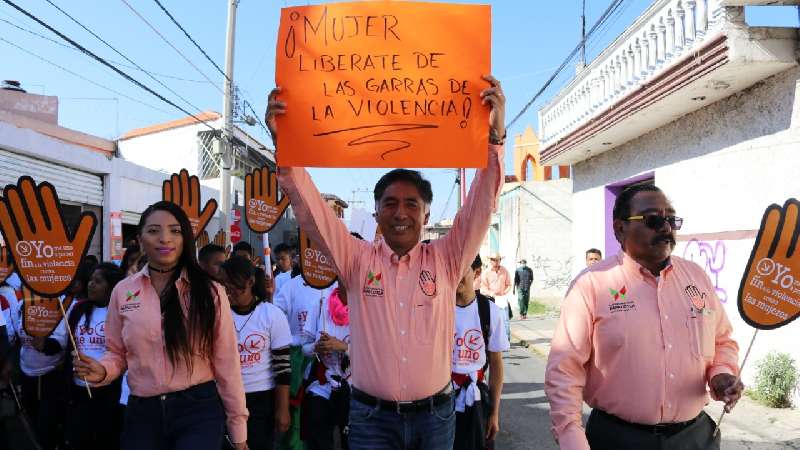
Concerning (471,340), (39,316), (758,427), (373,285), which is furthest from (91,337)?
(758,427)

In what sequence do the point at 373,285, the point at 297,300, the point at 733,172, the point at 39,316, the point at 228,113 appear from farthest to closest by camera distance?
1. the point at 228,113
2. the point at 733,172
3. the point at 297,300
4. the point at 39,316
5. the point at 373,285

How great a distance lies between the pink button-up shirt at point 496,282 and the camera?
11.0 meters

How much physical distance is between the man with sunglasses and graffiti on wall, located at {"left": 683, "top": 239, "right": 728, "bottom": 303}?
5305 millimetres

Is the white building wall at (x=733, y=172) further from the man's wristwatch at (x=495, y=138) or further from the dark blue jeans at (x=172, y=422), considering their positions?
the dark blue jeans at (x=172, y=422)

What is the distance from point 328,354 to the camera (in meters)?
4.23

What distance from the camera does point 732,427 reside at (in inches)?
233

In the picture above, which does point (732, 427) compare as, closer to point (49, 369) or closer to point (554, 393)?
point (554, 393)

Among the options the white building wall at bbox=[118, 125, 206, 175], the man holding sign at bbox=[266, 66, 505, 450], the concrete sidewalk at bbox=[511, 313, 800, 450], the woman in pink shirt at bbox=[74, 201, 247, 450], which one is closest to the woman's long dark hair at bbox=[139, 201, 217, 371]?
the woman in pink shirt at bbox=[74, 201, 247, 450]

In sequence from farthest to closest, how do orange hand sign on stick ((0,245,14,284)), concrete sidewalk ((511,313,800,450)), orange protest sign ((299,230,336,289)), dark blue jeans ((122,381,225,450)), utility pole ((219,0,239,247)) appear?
utility pole ((219,0,239,247)), orange hand sign on stick ((0,245,14,284)), concrete sidewalk ((511,313,800,450)), orange protest sign ((299,230,336,289)), dark blue jeans ((122,381,225,450))

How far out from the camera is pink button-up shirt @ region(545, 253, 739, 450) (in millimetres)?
2428

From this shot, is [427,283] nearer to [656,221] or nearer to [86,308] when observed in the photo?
[656,221]

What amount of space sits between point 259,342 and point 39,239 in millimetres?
1466

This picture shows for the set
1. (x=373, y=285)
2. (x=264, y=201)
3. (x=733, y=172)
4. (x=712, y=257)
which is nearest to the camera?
(x=373, y=285)

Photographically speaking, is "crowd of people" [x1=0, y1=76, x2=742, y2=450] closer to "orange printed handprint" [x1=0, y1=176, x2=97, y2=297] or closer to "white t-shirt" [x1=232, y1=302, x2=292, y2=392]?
"orange printed handprint" [x1=0, y1=176, x2=97, y2=297]
